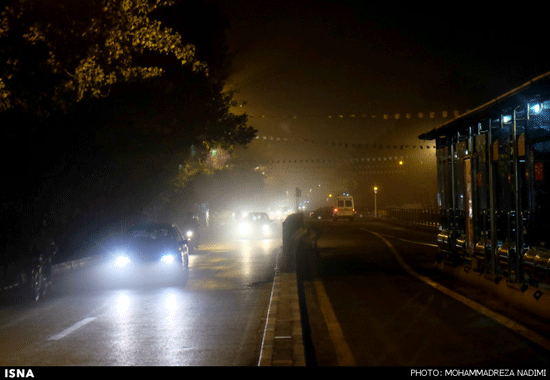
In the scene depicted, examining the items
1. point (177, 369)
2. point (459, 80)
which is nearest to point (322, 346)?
point (177, 369)

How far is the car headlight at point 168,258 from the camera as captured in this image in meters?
17.2

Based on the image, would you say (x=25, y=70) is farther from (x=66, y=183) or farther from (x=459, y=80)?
(x=459, y=80)

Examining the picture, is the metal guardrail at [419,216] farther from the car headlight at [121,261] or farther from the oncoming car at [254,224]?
the car headlight at [121,261]

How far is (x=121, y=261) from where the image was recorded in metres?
17.2

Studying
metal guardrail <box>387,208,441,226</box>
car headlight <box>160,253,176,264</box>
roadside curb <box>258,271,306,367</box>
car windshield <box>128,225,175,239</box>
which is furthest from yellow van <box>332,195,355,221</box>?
roadside curb <box>258,271,306,367</box>

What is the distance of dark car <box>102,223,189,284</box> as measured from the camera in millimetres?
17156

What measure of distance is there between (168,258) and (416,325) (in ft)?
29.0

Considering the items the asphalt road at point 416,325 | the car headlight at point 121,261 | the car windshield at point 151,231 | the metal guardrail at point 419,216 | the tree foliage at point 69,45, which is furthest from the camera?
the metal guardrail at point 419,216

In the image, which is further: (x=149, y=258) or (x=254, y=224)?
(x=254, y=224)

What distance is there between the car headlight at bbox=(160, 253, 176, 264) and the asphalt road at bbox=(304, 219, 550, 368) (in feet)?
12.2

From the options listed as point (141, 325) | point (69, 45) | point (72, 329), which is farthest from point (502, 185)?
point (69, 45)

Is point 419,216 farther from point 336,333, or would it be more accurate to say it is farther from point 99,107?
point 336,333

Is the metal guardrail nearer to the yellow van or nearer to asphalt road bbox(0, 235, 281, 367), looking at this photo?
the yellow van

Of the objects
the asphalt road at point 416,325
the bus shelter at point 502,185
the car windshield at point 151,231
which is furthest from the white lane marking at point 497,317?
the car windshield at point 151,231
